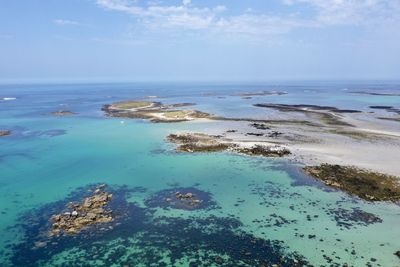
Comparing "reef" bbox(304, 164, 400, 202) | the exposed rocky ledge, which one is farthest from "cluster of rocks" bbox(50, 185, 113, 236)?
"reef" bbox(304, 164, 400, 202)

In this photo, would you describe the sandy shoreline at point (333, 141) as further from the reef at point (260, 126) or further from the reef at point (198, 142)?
the reef at point (198, 142)

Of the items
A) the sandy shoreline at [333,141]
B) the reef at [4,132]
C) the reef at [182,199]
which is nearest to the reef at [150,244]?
the reef at [182,199]

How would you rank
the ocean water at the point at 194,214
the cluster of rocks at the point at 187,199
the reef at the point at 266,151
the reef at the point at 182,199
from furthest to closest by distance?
1. the reef at the point at 266,151
2. the cluster of rocks at the point at 187,199
3. the reef at the point at 182,199
4. the ocean water at the point at 194,214

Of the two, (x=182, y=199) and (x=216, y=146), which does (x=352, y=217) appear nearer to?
(x=182, y=199)

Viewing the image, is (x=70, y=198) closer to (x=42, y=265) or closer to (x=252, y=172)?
(x=42, y=265)

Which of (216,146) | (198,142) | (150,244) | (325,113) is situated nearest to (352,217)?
(150,244)
